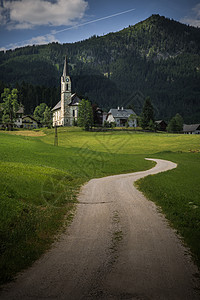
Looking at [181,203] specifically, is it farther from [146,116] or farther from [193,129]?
[193,129]

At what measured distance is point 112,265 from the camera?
7.35m

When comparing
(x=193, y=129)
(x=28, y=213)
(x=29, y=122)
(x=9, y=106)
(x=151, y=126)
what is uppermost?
(x=9, y=106)

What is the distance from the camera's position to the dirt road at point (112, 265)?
19.5 ft

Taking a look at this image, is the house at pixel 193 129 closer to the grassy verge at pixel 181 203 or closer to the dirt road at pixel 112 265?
the grassy verge at pixel 181 203

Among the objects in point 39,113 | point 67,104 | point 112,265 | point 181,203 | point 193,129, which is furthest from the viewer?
point 193,129

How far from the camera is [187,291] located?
6.04m

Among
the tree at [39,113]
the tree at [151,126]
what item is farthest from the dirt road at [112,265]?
the tree at [39,113]

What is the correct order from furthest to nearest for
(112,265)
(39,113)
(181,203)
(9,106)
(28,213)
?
(39,113), (9,106), (181,203), (28,213), (112,265)

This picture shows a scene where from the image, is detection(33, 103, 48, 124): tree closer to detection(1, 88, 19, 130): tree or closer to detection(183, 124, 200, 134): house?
detection(1, 88, 19, 130): tree

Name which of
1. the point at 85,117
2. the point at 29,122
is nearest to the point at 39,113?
the point at 29,122

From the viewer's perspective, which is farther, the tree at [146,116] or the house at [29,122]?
the house at [29,122]

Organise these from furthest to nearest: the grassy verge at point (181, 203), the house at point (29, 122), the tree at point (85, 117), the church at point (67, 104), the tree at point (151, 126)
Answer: the house at point (29, 122)
the church at point (67, 104)
the tree at point (151, 126)
the tree at point (85, 117)
the grassy verge at point (181, 203)

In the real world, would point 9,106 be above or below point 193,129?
above

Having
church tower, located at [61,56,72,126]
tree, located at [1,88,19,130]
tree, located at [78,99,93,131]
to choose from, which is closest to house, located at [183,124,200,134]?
church tower, located at [61,56,72,126]
